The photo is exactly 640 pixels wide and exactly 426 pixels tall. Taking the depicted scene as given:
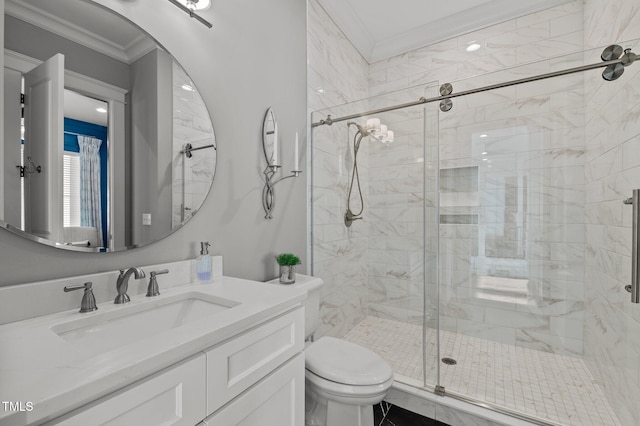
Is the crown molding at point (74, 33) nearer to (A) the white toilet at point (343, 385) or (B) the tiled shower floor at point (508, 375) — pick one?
(A) the white toilet at point (343, 385)

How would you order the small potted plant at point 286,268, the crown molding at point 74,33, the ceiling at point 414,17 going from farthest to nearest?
the ceiling at point 414,17, the small potted plant at point 286,268, the crown molding at point 74,33

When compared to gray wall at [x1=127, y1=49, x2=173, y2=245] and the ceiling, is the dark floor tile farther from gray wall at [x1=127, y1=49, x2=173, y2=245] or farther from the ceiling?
the ceiling

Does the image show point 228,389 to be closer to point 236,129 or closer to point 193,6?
point 236,129

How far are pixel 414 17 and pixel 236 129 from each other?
201 cm

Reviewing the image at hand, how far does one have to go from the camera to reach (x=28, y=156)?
82cm

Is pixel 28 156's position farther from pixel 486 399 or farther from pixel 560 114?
pixel 560 114

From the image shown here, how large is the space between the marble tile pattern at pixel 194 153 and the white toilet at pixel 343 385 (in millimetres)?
906

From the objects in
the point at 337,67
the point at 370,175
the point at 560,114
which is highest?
the point at 337,67

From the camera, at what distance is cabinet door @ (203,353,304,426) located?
0.75m

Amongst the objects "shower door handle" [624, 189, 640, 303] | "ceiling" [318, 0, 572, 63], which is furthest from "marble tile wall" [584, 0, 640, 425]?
"ceiling" [318, 0, 572, 63]

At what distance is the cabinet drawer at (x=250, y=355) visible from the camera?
71 centimetres

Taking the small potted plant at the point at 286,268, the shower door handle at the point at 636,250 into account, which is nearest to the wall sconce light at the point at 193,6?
the small potted plant at the point at 286,268

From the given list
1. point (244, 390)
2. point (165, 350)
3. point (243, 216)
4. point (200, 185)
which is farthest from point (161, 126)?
point (244, 390)

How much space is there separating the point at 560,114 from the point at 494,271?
1.06 metres
